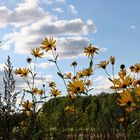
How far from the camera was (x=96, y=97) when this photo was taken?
860 inches

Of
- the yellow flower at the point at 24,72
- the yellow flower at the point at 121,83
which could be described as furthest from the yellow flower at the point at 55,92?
the yellow flower at the point at 121,83

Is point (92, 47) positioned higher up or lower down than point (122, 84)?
higher up

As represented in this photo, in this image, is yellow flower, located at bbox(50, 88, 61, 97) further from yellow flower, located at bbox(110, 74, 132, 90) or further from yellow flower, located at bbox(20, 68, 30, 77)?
yellow flower, located at bbox(110, 74, 132, 90)

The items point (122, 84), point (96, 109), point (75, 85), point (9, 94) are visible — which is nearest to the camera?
point (122, 84)

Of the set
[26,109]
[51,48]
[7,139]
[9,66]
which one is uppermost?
[51,48]

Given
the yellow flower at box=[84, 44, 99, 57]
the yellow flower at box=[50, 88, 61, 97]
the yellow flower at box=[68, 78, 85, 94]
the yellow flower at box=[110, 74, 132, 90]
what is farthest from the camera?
the yellow flower at box=[50, 88, 61, 97]

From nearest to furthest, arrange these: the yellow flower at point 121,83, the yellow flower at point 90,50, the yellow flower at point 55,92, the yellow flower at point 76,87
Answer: the yellow flower at point 121,83 → the yellow flower at point 76,87 → the yellow flower at point 90,50 → the yellow flower at point 55,92

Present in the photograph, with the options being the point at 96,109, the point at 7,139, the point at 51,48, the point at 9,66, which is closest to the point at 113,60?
the point at 51,48

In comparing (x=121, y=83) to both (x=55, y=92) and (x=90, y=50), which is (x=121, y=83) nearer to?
(x=90, y=50)

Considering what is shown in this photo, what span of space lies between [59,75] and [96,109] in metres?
15.0

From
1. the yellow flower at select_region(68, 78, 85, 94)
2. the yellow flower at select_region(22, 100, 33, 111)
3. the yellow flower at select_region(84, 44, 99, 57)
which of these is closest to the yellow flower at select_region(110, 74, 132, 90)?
the yellow flower at select_region(68, 78, 85, 94)

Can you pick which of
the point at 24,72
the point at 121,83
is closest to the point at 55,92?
the point at 24,72

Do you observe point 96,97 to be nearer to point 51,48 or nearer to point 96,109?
point 96,109

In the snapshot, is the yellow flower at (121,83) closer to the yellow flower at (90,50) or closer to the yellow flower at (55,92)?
the yellow flower at (90,50)
